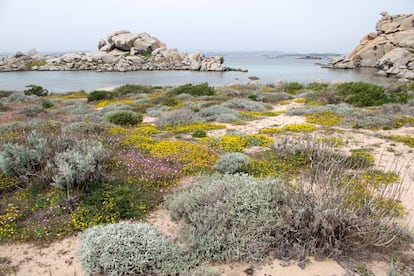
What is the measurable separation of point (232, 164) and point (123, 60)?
6949 cm

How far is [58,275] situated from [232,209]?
253 cm

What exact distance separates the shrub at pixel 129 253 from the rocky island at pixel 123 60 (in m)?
63.4

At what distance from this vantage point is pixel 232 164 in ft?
21.6

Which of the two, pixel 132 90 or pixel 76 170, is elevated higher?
pixel 76 170

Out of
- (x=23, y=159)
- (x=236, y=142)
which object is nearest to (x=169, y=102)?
(x=236, y=142)

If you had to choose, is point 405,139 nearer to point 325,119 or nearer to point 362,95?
point 325,119

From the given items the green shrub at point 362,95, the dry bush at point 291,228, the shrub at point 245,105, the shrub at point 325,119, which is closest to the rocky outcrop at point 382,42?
the green shrub at point 362,95

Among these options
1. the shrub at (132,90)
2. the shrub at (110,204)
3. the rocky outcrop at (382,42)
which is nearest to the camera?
the shrub at (110,204)

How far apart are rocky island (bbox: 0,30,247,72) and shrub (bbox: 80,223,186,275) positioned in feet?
208

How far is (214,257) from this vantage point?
12.5 ft

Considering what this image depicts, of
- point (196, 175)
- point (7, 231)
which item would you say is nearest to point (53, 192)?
point (7, 231)

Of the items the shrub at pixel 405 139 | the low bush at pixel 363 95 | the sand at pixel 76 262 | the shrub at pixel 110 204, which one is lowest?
the sand at pixel 76 262

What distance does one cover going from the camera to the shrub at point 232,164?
6.52m

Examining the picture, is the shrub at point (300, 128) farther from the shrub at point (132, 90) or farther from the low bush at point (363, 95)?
the shrub at point (132, 90)
